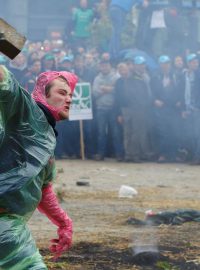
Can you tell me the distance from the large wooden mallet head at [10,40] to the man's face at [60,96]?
43.3 inches

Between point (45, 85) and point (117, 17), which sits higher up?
point (45, 85)

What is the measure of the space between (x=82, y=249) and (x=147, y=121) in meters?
9.02

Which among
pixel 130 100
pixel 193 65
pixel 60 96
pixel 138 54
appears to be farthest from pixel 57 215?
A: pixel 138 54

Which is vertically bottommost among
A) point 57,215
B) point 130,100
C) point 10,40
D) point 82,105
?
point 82,105

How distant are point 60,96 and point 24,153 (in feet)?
1.50

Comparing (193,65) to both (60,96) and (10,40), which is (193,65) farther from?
(10,40)

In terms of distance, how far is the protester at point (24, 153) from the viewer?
17.3 feet

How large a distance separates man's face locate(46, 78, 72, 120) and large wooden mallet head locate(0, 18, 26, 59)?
1099 mm

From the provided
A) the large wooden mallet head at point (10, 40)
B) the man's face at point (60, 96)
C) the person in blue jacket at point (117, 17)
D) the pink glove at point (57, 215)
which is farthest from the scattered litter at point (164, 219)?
the person in blue jacket at point (117, 17)

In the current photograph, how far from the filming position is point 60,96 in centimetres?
577

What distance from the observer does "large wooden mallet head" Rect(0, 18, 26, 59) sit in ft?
15.0

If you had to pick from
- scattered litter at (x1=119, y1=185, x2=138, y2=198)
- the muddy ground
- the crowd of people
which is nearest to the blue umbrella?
the crowd of people

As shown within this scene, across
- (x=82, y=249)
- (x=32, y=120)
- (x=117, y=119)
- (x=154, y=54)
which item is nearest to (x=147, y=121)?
(x=117, y=119)

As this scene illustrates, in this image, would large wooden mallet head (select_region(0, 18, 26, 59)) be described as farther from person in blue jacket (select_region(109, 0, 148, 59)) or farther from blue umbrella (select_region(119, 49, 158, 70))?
person in blue jacket (select_region(109, 0, 148, 59))
